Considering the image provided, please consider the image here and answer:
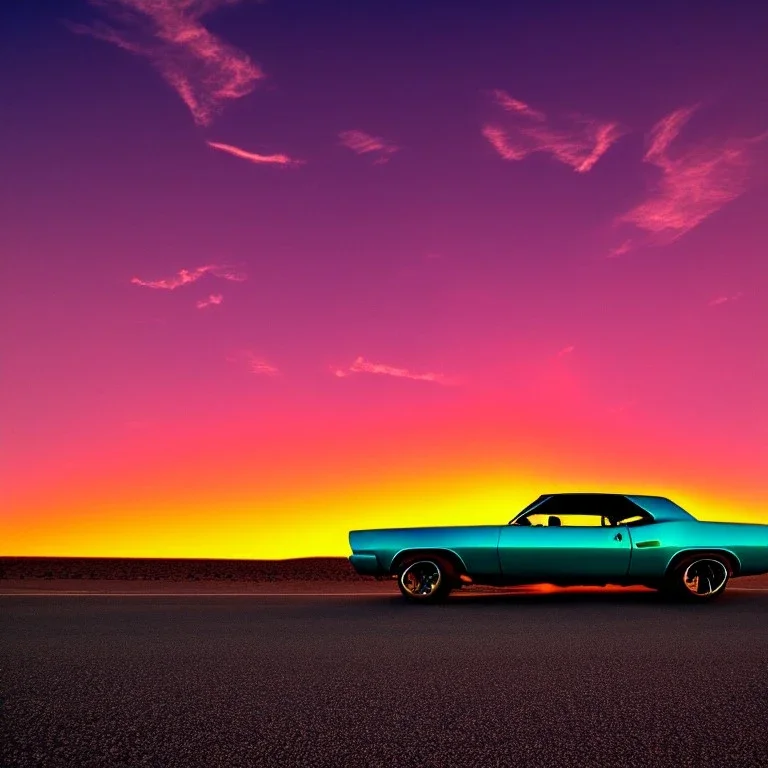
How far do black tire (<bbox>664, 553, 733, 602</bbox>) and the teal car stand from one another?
13mm

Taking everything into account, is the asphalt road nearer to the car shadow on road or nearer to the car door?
the car shadow on road

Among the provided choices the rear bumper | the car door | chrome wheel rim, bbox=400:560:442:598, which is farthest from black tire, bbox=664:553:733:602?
the rear bumper

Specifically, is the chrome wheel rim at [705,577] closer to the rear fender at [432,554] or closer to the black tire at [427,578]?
the rear fender at [432,554]

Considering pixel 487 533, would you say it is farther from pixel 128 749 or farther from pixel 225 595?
pixel 128 749

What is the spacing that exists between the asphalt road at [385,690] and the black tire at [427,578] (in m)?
1.84

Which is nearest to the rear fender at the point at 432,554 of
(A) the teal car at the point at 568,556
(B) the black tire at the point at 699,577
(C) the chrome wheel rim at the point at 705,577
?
(A) the teal car at the point at 568,556

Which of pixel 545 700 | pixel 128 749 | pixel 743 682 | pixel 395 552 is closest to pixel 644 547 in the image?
pixel 395 552

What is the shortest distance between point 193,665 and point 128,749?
236 centimetres

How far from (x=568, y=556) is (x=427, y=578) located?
74.6 inches

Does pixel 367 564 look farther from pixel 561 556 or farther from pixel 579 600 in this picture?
pixel 579 600

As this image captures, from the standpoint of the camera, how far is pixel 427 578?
469 inches

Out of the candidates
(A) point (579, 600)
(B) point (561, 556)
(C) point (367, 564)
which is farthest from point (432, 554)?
(A) point (579, 600)

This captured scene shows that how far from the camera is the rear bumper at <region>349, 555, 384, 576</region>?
11969mm

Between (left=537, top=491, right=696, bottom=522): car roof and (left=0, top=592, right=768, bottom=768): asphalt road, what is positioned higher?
(left=537, top=491, right=696, bottom=522): car roof
